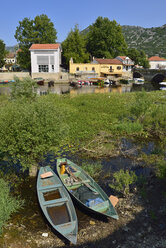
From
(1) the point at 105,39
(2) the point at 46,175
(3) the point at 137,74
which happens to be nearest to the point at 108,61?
(1) the point at 105,39

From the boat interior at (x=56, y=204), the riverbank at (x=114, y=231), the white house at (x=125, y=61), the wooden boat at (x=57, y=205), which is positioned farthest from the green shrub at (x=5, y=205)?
the white house at (x=125, y=61)

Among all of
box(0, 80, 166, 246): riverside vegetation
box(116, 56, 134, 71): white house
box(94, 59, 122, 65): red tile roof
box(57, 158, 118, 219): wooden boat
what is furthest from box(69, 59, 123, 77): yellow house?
box(57, 158, 118, 219): wooden boat

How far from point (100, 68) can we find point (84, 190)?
5808 cm

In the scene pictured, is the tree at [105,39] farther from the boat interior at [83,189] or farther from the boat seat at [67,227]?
the boat seat at [67,227]

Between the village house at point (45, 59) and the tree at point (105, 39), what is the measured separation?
1733 cm

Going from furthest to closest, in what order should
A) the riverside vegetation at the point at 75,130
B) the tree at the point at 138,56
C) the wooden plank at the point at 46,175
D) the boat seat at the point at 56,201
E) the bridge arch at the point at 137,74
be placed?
1. the tree at the point at 138,56
2. the bridge arch at the point at 137,74
3. the wooden plank at the point at 46,175
4. the riverside vegetation at the point at 75,130
5. the boat seat at the point at 56,201

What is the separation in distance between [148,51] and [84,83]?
4992 inches

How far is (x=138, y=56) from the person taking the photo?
262 feet

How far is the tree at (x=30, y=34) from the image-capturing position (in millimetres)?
60125

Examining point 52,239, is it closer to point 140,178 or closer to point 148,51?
point 140,178

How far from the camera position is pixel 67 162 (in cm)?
1180

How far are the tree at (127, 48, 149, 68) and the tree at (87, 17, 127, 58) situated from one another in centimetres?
570

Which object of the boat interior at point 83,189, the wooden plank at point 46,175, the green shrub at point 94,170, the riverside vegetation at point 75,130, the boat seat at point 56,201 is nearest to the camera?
the boat interior at point 83,189

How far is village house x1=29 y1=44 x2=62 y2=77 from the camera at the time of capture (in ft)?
187
